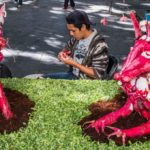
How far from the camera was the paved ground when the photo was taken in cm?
953

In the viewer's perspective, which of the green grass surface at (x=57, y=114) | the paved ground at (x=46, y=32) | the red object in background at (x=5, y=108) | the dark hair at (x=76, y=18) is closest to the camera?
the green grass surface at (x=57, y=114)

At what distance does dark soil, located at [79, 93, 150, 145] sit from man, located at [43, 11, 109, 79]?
101 cm

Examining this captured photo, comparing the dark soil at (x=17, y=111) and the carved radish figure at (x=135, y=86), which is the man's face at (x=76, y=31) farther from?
the carved radish figure at (x=135, y=86)

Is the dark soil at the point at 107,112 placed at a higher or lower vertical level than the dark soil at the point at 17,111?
higher

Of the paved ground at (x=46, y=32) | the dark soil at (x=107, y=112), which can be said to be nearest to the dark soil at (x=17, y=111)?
the dark soil at (x=107, y=112)

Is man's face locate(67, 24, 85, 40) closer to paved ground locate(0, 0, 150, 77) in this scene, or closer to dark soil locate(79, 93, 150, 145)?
dark soil locate(79, 93, 150, 145)

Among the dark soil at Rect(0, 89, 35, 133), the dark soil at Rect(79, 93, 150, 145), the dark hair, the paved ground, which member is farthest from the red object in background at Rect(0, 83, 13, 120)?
the paved ground

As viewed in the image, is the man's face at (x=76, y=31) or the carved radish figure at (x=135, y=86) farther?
the man's face at (x=76, y=31)

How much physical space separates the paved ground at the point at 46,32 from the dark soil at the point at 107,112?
3.42m

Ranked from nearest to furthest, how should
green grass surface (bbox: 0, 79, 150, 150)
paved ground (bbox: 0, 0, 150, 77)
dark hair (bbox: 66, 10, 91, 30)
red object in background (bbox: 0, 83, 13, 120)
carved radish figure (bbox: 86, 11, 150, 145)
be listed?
carved radish figure (bbox: 86, 11, 150, 145) < green grass surface (bbox: 0, 79, 150, 150) < red object in background (bbox: 0, 83, 13, 120) < dark hair (bbox: 66, 10, 91, 30) < paved ground (bbox: 0, 0, 150, 77)

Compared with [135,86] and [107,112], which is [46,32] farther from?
[135,86]

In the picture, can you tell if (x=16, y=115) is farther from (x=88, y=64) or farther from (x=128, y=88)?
(x=88, y=64)

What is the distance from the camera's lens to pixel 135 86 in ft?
10.2

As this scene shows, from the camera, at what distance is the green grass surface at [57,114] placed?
127 inches
